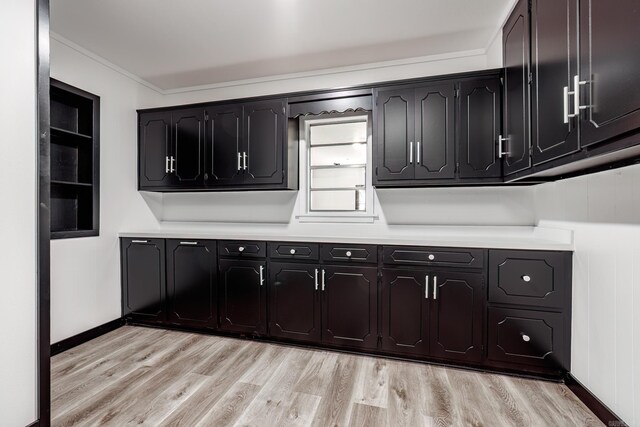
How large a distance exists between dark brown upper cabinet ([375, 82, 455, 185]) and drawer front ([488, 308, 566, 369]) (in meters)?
1.16

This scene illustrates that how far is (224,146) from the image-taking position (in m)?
3.18

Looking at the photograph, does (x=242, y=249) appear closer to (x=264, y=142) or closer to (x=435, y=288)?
(x=264, y=142)

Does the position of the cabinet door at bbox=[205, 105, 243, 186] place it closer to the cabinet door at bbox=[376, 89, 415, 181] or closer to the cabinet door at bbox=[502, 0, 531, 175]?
the cabinet door at bbox=[376, 89, 415, 181]

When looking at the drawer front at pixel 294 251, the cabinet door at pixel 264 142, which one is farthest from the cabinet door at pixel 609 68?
the cabinet door at pixel 264 142

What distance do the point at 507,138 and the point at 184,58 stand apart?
116 inches

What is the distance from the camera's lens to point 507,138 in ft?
7.61

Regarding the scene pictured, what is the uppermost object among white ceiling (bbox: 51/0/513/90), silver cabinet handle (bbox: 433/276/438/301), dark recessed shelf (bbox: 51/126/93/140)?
white ceiling (bbox: 51/0/513/90)

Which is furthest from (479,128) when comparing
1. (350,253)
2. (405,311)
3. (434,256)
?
(405,311)

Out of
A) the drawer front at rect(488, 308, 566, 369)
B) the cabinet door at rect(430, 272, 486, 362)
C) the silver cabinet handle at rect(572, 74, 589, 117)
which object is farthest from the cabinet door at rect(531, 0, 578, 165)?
the drawer front at rect(488, 308, 566, 369)

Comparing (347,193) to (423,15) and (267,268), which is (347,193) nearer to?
(267,268)

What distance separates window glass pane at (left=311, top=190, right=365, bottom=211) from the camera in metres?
3.21

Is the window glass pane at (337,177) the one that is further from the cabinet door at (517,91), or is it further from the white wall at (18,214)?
the white wall at (18,214)

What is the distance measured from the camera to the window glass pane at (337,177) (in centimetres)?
321

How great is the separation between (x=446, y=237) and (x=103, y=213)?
3266 mm
